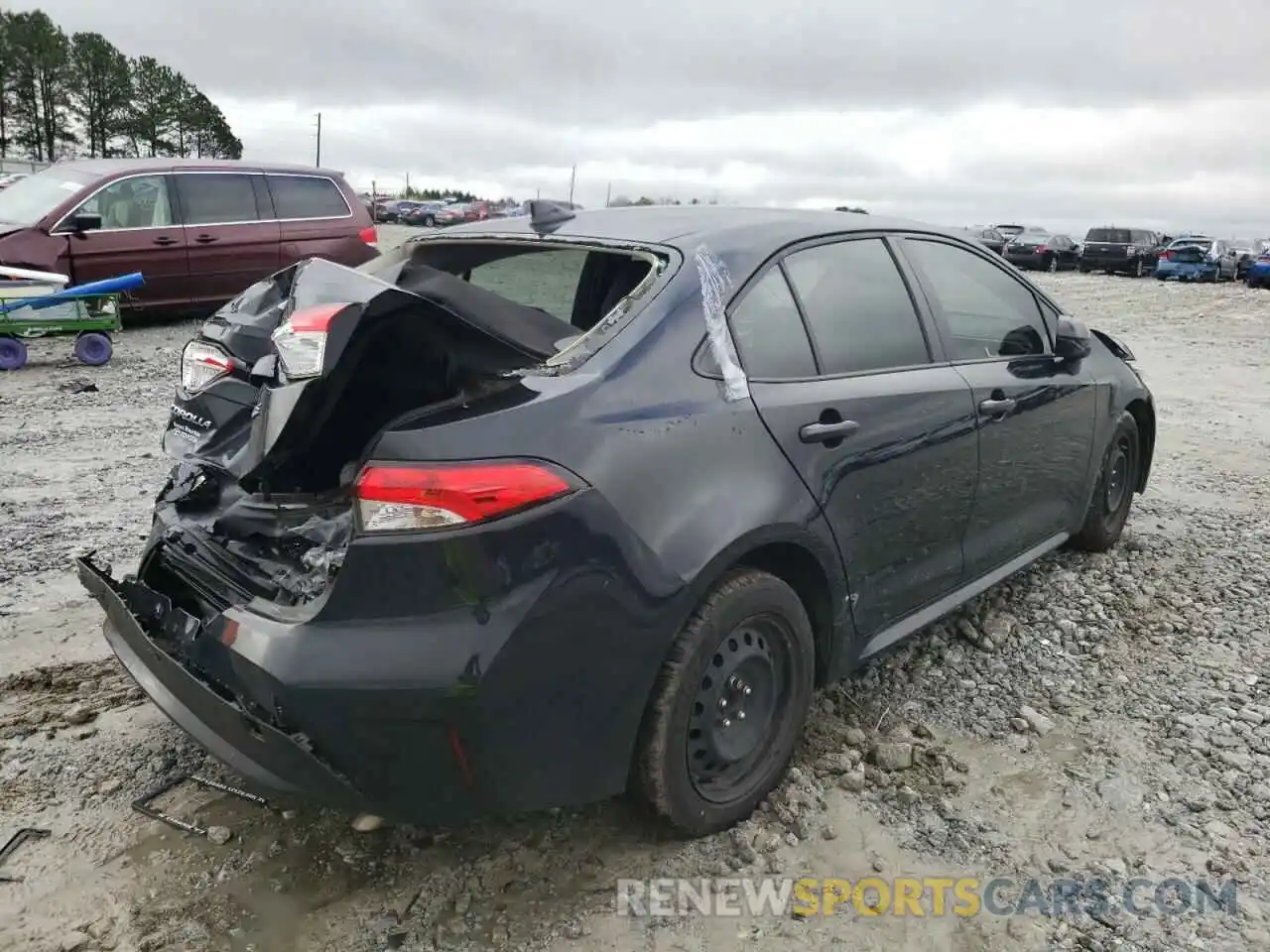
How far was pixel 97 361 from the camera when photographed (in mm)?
8562

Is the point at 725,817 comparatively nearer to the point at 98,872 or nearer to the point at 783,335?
the point at 783,335

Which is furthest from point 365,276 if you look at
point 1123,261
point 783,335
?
point 1123,261

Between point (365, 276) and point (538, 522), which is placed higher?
point (365, 276)

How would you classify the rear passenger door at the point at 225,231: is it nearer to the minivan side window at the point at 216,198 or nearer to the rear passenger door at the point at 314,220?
the minivan side window at the point at 216,198

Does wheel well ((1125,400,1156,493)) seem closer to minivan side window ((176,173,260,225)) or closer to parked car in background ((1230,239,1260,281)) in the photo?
minivan side window ((176,173,260,225))

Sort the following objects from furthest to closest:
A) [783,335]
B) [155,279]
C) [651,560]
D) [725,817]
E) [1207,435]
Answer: [155,279], [1207,435], [783,335], [725,817], [651,560]

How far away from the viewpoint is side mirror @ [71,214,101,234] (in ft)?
30.6

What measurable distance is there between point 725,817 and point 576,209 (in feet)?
6.68

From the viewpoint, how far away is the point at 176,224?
32.8ft

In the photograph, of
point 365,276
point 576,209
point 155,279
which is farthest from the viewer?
point 155,279

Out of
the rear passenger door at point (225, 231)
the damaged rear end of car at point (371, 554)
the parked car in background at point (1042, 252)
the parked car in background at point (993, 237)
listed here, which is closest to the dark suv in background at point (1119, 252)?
the parked car in background at point (1042, 252)

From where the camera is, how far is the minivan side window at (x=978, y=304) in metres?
3.46

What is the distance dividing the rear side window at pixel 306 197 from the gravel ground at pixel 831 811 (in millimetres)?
6914

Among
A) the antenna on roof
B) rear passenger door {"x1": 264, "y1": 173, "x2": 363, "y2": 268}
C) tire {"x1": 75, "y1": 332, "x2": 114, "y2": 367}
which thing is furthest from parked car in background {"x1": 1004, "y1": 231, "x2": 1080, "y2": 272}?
the antenna on roof
